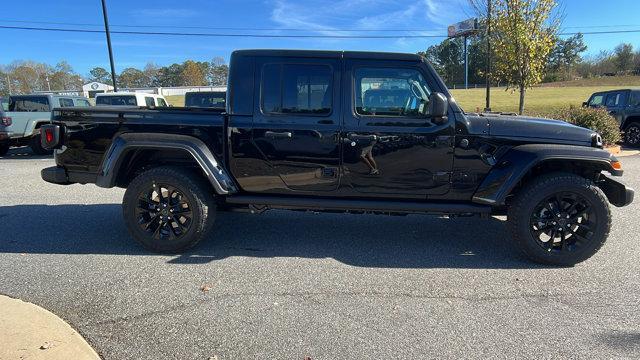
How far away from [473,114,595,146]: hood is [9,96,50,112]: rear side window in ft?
42.7

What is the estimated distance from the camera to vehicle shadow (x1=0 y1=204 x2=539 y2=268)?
4.30 meters

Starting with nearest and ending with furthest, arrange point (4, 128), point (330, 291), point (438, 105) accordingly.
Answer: point (330, 291) → point (438, 105) → point (4, 128)

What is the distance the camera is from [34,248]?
15.0 feet

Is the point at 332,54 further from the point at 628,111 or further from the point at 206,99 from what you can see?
the point at 628,111

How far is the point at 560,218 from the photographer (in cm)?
405

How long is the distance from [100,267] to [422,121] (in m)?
3.32

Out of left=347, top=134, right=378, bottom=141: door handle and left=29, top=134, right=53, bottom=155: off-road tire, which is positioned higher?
left=347, top=134, right=378, bottom=141: door handle

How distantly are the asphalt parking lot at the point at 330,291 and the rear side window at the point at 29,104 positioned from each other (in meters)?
8.88

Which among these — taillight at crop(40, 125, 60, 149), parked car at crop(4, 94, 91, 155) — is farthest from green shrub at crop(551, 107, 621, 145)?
parked car at crop(4, 94, 91, 155)

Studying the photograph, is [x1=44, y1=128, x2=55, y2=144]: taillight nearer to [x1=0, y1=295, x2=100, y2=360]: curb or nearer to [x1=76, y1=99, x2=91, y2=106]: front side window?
[x1=0, y1=295, x2=100, y2=360]: curb

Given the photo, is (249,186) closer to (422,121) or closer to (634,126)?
(422,121)

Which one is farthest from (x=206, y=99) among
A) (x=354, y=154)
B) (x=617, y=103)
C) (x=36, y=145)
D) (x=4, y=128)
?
(x=617, y=103)

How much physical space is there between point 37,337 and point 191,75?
351 feet

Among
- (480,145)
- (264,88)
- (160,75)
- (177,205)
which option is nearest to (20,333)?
(177,205)
